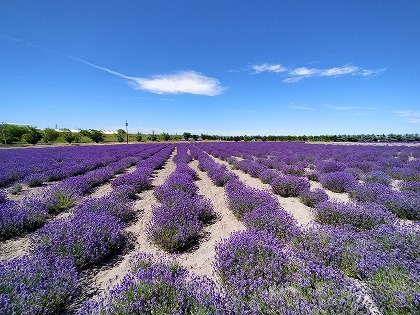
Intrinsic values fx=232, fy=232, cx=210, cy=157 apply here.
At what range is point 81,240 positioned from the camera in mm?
3584

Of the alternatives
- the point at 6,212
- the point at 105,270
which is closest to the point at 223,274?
the point at 105,270

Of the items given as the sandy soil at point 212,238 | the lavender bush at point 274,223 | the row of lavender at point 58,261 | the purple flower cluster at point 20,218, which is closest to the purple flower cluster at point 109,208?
the row of lavender at point 58,261

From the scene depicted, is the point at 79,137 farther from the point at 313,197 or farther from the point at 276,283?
the point at 276,283

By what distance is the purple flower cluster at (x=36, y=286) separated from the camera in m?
2.22

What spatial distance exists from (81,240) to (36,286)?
1072 mm

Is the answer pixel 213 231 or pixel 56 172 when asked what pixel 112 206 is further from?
pixel 56 172

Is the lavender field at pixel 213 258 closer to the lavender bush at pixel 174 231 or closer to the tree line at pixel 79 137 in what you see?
the lavender bush at pixel 174 231

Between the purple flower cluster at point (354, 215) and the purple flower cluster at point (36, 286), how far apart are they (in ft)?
15.0

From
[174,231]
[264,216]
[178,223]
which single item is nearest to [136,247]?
[174,231]

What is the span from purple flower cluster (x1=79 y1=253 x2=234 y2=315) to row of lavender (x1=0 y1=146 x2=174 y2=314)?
506mm

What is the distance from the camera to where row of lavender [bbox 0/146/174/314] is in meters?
2.35

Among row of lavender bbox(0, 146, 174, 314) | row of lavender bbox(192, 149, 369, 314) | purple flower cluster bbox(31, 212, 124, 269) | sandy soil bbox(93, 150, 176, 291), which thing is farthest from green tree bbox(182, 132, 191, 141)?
row of lavender bbox(192, 149, 369, 314)

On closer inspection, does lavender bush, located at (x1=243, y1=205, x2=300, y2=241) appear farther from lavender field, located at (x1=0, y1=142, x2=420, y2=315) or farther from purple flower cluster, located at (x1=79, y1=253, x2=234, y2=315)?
purple flower cluster, located at (x1=79, y1=253, x2=234, y2=315)

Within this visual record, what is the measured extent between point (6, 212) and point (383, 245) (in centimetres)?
684
